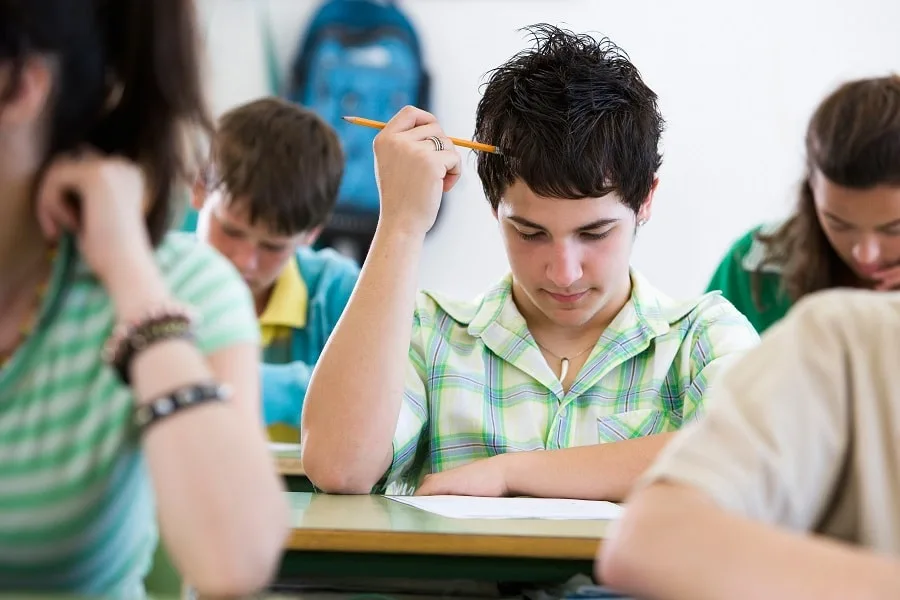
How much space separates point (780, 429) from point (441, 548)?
1.40 feet

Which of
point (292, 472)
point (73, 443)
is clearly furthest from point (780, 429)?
point (292, 472)

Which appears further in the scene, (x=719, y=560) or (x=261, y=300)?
(x=261, y=300)

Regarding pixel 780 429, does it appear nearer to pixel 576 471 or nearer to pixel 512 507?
pixel 512 507

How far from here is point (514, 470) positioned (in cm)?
146

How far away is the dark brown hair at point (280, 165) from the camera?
2.43 m

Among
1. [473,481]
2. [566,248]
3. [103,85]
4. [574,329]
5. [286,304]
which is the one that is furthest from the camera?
[286,304]

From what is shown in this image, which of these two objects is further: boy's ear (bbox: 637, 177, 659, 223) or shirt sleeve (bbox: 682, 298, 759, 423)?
boy's ear (bbox: 637, 177, 659, 223)

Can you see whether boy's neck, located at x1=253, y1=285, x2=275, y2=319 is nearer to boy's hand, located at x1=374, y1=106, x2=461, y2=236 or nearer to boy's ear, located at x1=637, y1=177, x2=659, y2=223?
boy's hand, located at x1=374, y1=106, x2=461, y2=236

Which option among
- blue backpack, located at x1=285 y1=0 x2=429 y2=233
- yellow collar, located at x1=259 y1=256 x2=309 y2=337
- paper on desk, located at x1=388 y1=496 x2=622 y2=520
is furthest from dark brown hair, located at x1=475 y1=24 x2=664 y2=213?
blue backpack, located at x1=285 y1=0 x2=429 y2=233

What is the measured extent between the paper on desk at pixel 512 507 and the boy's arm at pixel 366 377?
72 mm

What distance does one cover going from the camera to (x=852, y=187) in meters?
2.04

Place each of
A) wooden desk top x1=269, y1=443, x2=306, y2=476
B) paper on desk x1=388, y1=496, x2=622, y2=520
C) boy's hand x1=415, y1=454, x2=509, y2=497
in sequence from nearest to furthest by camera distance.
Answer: paper on desk x1=388, y1=496, x2=622, y2=520
boy's hand x1=415, y1=454, x2=509, y2=497
wooden desk top x1=269, y1=443, x2=306, y2=476

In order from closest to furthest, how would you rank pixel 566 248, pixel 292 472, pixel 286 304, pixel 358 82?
pixel 566 248 < pixel 292 472 < pixel 286 304 < pixel 358 82

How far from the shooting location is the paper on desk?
1256 millimetres
